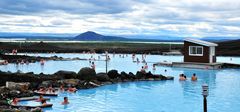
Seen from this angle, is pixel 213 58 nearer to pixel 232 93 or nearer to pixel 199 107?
pixel 232 93

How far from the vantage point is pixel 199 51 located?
157 ft

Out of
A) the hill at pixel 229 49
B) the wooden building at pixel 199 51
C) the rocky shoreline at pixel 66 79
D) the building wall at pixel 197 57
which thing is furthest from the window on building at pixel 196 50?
the hill at pixel 229 49

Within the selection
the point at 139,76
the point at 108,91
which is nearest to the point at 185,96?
the point at 108,91

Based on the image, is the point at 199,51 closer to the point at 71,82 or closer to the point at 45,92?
the point at 71,82

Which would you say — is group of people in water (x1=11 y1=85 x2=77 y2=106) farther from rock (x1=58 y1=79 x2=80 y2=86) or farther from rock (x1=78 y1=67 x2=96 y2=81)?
rock (x1=78 y1=67 x2=96 y2=81)

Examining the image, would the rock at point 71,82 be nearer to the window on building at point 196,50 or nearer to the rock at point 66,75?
the rock at point 66,75

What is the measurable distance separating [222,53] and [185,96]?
54.9 metres

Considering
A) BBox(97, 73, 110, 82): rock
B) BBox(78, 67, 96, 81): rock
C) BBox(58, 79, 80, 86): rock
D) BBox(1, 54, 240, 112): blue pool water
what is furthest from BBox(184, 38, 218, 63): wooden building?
BBox(58, 79, 80, 86): rock

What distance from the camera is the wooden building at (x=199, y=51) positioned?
4697 centimetres

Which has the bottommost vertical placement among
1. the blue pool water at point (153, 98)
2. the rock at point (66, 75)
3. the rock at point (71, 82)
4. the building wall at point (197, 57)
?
the blue pool water at point (153, 98)

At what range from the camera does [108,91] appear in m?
29.5

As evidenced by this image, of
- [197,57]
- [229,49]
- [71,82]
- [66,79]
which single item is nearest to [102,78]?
[66,79]

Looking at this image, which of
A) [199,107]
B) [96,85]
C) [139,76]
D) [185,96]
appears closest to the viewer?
[199,107]

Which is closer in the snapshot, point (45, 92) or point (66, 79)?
point (45, 92)
